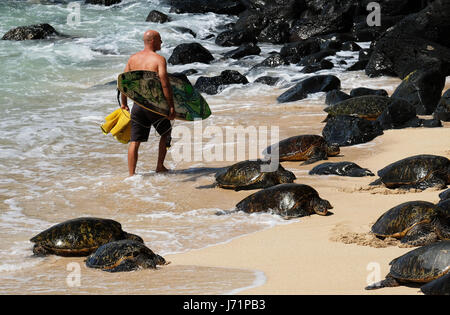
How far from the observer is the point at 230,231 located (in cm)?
616

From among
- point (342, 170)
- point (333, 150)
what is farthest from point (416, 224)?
point (333, 150)

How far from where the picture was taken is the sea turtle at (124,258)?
503cm

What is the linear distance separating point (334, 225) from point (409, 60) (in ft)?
32.7

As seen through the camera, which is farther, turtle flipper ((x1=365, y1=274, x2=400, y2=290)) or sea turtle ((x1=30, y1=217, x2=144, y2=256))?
sea turtle ((x1=30, y1=217, x2=144, y2=256))

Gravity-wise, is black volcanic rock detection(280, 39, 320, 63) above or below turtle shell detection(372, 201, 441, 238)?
below

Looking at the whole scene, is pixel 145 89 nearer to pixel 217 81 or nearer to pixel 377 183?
pixel 377 183

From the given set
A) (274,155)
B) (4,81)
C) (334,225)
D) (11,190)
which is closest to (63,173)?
(11,190)

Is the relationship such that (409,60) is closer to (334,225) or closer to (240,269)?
(334,225)

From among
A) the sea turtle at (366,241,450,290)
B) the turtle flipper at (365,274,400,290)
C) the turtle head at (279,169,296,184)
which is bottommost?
the turtle head at (279,169,296,184)

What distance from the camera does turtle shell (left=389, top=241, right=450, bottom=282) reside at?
390 cm

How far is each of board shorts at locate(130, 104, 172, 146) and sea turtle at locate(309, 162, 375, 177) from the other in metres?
1.99

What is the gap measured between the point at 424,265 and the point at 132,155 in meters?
5.06

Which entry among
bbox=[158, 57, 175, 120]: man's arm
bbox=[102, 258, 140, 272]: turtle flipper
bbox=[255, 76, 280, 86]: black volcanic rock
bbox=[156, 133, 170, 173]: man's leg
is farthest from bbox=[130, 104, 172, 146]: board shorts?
bbox=[255, 76, 280, 86]: black volcanic rock

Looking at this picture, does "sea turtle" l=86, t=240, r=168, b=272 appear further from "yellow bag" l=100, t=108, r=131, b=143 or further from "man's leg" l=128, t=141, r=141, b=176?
"yellow bag" l=100, t=108, r=131, b=143
